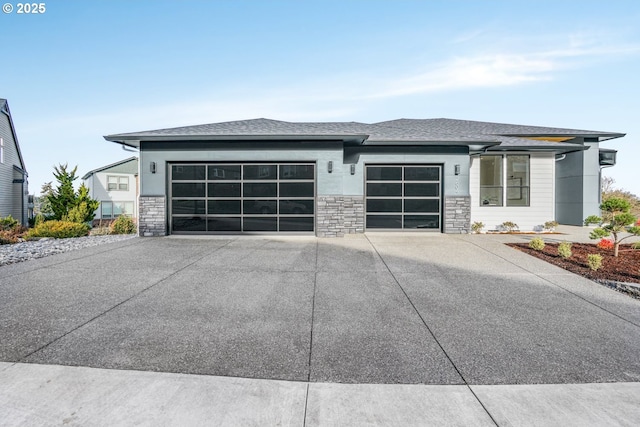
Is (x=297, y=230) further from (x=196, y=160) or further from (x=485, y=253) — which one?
(x=485, y=253)

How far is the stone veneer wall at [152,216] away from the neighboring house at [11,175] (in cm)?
1316

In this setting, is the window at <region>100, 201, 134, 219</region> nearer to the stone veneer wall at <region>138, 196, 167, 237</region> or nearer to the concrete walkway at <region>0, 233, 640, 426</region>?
the stone veneer wall at <region>138, 196, 167, 237</region>

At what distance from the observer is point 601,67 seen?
11.0 meters

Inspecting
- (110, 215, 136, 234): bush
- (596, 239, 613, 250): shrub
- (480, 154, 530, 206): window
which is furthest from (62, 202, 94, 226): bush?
(596, 239, 613, 250): shrub

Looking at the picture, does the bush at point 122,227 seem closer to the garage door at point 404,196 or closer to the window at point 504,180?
the garage door at point 404,196

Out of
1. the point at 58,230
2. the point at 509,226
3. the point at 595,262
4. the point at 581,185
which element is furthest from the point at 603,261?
the point at 58,230

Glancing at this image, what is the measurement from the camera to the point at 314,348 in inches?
130

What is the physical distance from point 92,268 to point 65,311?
2.84 metres

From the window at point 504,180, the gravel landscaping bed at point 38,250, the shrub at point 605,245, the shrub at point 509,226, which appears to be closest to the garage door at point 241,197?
the gravel landscaping bed at point 38,250

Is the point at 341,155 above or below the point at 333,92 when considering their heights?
below

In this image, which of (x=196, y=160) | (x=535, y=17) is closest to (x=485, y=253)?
(x=535, y=17)

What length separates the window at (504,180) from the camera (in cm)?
1345

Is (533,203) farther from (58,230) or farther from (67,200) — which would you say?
(67,200)

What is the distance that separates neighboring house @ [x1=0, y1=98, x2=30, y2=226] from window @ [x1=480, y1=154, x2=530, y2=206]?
25822 mm
